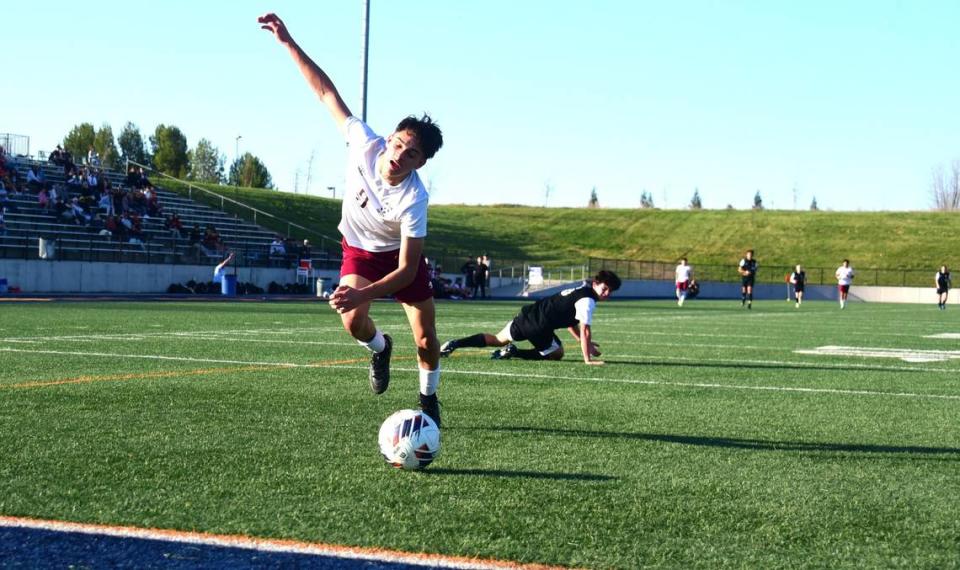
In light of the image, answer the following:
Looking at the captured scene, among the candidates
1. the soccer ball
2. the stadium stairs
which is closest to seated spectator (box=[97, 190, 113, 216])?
the stadium stairs

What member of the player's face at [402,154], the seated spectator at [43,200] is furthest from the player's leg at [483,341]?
the seated spectator at [43,200]

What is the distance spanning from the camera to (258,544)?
4086 mm

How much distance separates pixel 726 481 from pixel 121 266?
3621cm

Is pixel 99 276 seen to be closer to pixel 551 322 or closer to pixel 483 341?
pixel 483 341

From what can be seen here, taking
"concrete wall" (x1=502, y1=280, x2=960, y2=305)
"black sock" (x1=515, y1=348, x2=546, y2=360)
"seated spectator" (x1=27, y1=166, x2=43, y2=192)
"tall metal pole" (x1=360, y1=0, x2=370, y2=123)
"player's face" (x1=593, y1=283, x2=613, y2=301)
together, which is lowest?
"concrete wall" (x1=502, y1=280, x2=960, y2=305)

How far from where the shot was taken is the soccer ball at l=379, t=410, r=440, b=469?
18.5 ft

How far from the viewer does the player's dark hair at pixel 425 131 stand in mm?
6398

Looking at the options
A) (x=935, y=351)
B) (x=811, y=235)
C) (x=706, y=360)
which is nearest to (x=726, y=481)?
(x=706, y=360)

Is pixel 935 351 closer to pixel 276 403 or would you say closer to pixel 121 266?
pixel 276 403

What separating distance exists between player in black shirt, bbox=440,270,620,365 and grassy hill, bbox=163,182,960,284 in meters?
63.5

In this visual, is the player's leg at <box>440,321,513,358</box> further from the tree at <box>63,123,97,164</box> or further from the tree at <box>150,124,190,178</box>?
the tree at <box>150,124,190,178</box>

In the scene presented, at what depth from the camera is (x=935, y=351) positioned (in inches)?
642

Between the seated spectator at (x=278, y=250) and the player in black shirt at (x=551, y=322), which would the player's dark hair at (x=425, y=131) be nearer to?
the player in black shirt at (x=551, y=322)

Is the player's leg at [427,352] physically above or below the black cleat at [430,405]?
above
